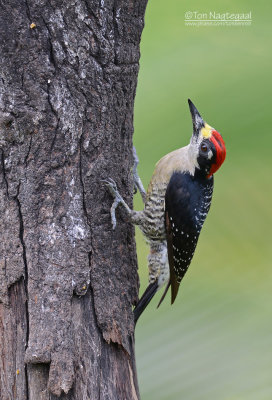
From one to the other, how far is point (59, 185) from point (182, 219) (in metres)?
1.17

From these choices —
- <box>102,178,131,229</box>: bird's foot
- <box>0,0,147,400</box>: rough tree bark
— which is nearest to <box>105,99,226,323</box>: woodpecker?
<box>102,178,131,229</box>: bird's foot

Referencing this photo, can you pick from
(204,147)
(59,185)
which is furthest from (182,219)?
(59,185)

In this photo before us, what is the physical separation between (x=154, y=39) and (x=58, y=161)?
1025mm

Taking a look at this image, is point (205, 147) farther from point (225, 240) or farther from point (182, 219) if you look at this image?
point (225, 240)

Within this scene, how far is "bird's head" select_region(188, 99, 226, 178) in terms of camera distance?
11.6ft

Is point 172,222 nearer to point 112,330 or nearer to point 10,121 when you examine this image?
point 112,330

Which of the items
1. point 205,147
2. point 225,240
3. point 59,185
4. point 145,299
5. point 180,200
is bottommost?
point 145,299

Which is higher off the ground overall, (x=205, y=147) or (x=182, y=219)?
(x=205, y=147)

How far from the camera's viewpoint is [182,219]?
368 cm

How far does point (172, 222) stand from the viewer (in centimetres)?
370

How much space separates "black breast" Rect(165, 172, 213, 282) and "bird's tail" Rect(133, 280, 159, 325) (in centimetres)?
19

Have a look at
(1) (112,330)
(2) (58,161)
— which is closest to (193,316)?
(1) (112,330)

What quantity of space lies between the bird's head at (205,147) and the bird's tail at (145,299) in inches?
29.9

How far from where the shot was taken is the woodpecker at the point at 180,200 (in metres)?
3.64
